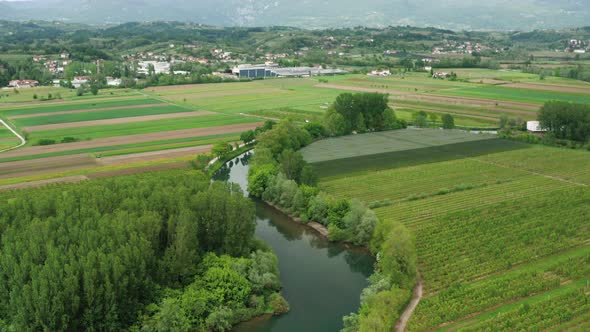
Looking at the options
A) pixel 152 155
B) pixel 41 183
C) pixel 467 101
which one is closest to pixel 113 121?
pixel 152 155

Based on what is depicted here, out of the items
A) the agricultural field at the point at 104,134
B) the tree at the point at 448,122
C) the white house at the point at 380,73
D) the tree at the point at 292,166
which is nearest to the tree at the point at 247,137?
the agricultural field at the point at 104,134

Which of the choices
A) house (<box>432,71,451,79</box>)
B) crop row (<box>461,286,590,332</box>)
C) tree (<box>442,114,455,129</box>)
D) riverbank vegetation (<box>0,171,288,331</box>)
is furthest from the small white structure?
house (<box>432,71,451,79</box>)

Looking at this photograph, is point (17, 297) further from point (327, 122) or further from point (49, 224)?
point (327, 122)

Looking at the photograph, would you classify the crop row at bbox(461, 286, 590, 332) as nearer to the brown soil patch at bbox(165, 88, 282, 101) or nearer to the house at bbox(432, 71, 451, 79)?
the brown soil patch at bbox(165, 88, 282, 101)

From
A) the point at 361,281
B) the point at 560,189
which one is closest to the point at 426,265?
the point at 361,281

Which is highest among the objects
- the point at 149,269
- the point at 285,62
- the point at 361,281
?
the point at 285,62

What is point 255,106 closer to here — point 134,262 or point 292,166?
point 292,166
